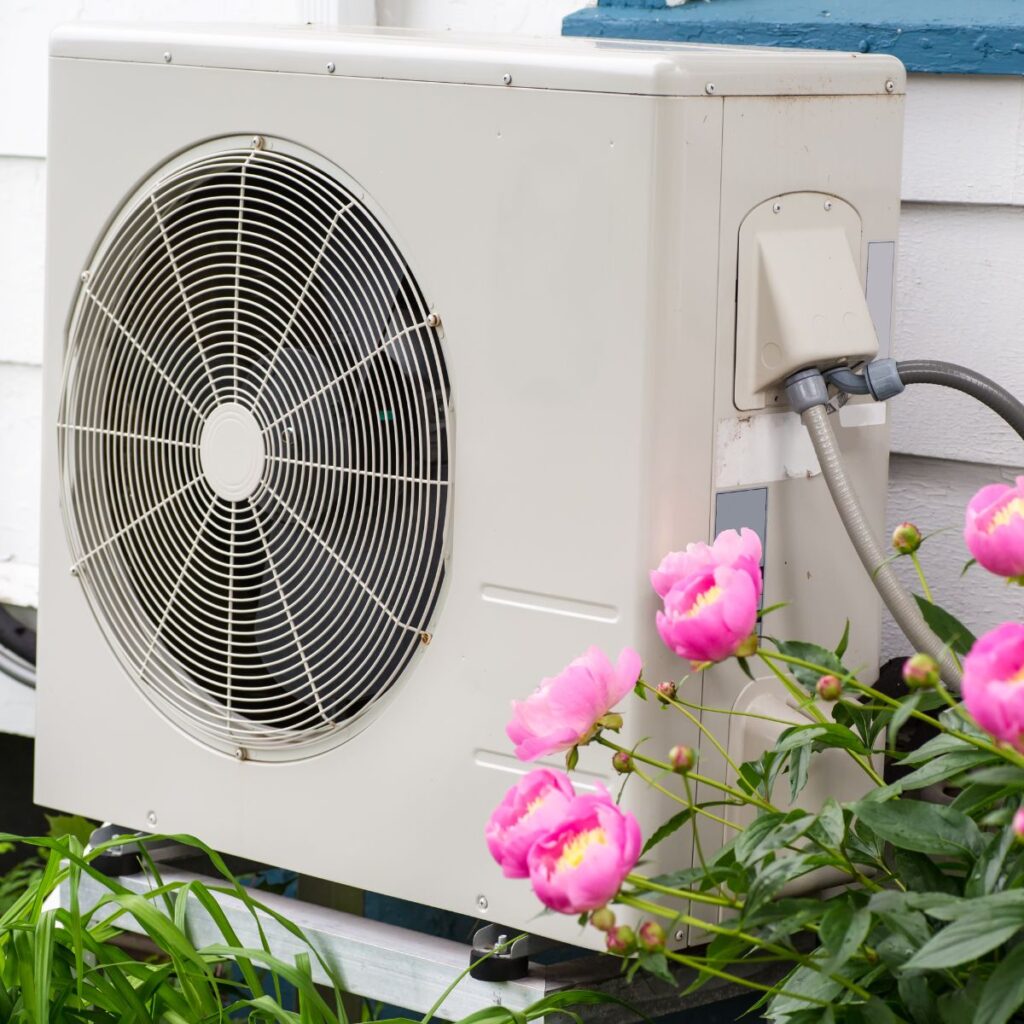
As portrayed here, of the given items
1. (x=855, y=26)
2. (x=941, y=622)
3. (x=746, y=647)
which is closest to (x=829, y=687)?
(x=746, y=647)

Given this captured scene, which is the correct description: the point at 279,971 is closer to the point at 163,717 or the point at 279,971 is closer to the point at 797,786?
the point at 163,717

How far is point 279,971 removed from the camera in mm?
1512

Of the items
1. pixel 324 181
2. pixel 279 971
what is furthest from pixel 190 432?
pixel 279 971

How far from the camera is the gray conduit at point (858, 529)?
1.40 meters

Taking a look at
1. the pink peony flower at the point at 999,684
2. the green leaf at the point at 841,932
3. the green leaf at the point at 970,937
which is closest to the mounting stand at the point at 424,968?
the green leaf at the point at 841,932

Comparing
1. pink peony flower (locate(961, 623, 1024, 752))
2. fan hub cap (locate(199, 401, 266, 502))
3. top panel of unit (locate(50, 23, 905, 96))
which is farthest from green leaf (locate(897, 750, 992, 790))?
fan hub cap (locate(199, 401, 266, 502))

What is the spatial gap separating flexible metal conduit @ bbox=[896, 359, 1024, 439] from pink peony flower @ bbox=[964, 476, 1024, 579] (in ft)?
1.49

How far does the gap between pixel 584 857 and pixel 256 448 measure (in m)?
0.65

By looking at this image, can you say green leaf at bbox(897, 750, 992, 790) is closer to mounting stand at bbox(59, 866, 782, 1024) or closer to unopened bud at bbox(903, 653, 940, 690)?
unopened bud at bbox(903, 653, 940, 690)

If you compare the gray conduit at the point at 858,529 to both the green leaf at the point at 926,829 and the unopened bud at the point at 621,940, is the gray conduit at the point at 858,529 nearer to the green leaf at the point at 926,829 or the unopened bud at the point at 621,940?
the green leaf at the point at 926,829

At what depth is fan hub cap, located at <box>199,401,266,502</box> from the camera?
155 centimetres

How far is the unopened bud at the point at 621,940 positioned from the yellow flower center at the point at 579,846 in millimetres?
47

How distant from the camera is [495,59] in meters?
1.38

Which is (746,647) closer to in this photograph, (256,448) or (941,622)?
(941,622)
